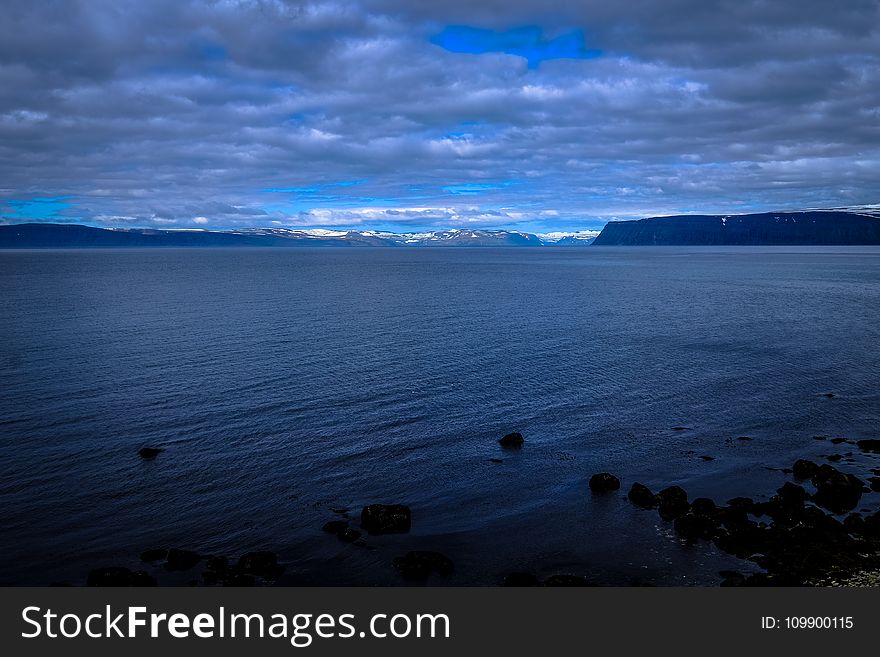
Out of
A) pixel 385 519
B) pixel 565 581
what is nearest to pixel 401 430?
pixel 385 519

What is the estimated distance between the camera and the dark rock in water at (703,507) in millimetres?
25103

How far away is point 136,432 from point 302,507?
1392cm

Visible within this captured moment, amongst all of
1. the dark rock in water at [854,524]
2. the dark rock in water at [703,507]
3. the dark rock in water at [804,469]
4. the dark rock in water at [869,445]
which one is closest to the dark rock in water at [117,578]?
the dark rock in water at [703,507]

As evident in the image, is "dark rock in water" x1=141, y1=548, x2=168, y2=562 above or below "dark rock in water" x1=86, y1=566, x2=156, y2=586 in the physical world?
below

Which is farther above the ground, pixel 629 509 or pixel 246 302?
pixel 246 302

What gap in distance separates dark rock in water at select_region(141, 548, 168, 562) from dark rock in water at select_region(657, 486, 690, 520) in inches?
757

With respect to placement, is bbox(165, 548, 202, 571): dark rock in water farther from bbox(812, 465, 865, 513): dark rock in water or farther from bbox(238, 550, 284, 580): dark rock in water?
bbox(812, 465, 865, 513): dark rock in water

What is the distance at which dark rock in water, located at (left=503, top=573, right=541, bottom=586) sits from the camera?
20.8 metres

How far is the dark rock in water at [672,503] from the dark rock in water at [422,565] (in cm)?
949

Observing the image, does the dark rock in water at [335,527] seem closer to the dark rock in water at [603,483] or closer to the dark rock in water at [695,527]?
the dark rock in water at [603,483]

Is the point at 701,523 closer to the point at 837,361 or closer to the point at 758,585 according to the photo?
the point at 758,585


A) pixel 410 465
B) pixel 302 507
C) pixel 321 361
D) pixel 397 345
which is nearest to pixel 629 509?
pixel 410 465

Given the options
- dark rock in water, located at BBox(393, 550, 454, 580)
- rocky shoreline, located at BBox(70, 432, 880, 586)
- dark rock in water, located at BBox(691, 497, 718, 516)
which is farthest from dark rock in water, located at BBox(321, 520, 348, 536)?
dark rock in water, located at BBox(691, 497, 718, 516)

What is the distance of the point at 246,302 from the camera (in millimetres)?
98750
